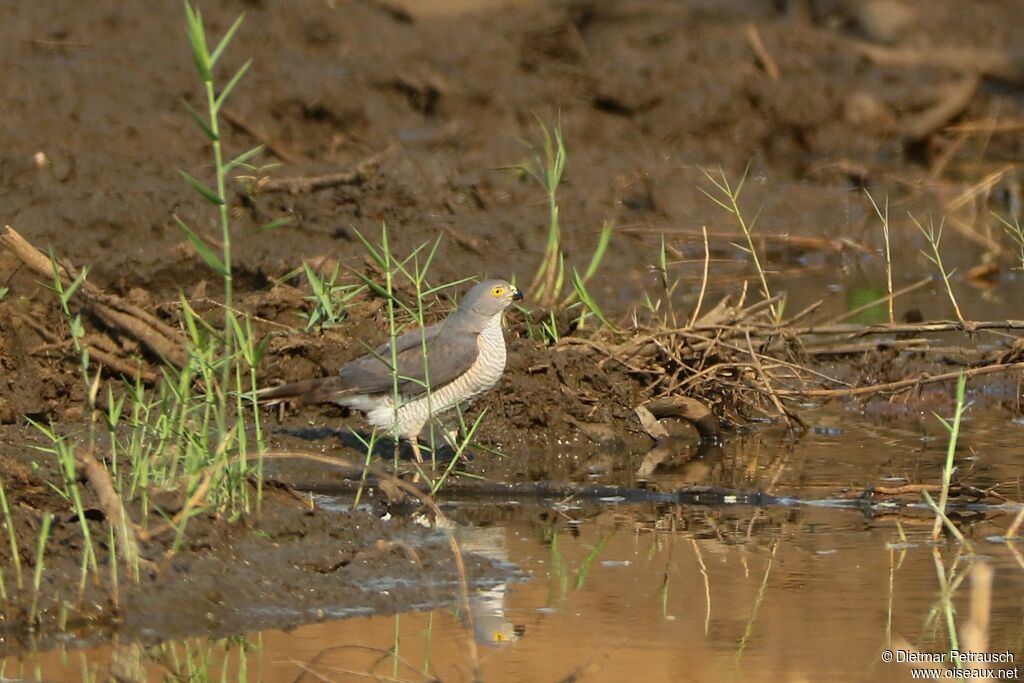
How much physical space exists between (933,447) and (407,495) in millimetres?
2446

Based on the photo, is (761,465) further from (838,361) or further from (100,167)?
(100,167)

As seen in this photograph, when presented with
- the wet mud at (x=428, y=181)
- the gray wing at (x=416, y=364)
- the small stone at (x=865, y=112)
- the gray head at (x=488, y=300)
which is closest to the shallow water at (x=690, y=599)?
the wet mud at (x=428, y=181)

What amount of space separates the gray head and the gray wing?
126 millimetres

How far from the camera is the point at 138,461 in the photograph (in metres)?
5.45

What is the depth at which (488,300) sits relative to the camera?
7.58 meters

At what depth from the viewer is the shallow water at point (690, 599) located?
480cm

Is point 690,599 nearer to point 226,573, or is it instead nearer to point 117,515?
point 226,573

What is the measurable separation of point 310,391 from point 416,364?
18.2 inches

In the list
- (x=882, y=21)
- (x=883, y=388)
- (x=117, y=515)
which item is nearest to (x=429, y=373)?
(x=883, y=388)

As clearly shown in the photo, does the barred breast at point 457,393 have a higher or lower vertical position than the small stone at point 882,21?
lower

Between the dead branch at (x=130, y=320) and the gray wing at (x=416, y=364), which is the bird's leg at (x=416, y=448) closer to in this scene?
the gray wing at (x=416, y=364)

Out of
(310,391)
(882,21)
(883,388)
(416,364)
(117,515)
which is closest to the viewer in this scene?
(117,515)

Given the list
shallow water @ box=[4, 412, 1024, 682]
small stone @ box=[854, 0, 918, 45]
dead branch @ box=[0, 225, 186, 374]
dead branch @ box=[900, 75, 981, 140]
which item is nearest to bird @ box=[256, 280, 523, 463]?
dead branch @ box=[0, 225, 186, 374]

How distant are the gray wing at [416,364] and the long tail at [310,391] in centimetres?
5
